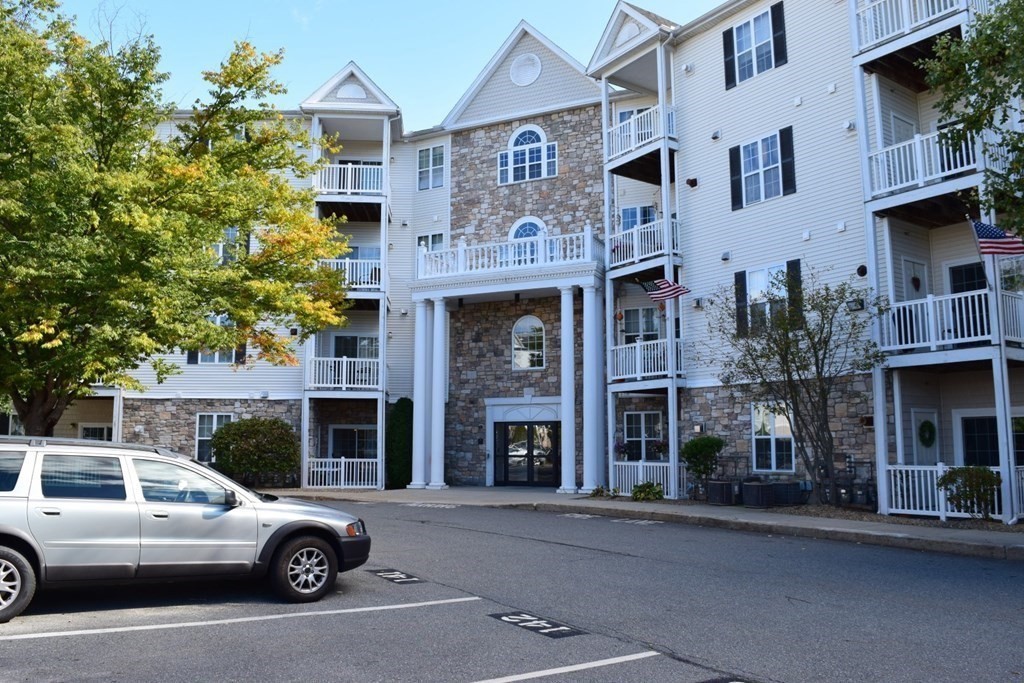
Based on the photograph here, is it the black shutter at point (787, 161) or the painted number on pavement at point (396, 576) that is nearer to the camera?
the painted number on pavement at point (396, 576)

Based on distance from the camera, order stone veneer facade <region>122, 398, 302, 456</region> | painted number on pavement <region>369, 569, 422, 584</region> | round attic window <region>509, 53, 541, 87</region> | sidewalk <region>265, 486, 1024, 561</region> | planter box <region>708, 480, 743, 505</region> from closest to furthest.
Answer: painted number on pavement <region>369, 569, 422, 584</region> < sidewalk <region>265, 486, 1024, 561</region> < planter box <region>708, 480, 743, 505</region> < stone veneer facade <region>122, 398, 302, 456</region> < round attic window <region>509, 53, 541, 87</region>

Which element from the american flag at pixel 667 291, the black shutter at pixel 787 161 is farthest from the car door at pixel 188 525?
the black shutter at pixel 787 161

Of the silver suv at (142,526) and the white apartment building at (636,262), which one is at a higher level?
the white apartment building at (636,262)

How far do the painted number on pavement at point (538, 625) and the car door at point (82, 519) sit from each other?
11.3 feet

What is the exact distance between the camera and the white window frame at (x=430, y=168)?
1136 inches

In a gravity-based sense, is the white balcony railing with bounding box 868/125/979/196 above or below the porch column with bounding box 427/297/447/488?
above

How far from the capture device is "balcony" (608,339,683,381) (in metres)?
21.8

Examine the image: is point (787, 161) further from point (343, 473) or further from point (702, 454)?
point (343, 473)

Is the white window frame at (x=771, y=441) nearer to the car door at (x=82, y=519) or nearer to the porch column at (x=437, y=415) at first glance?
the porch column at (x=437, y=415)

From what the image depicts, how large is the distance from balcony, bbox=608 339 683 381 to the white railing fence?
790 cm

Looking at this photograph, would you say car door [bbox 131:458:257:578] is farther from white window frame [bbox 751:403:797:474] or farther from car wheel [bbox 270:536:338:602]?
white window frame [bbox 751:403:797:474]

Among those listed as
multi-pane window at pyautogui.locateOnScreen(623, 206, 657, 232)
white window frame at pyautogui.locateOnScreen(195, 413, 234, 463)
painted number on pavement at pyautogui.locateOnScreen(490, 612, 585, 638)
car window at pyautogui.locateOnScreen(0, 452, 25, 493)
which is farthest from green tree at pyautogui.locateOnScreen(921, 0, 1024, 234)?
white window frame at pyautogui.locateOnScreen(195, 413, 234, 463)

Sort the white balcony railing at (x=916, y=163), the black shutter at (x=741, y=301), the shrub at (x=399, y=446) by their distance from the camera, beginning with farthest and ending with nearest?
the shrub at (x=399, y=446), the black shutter at (x=741, y=301), the white balcony railing at (x=916, y=163)

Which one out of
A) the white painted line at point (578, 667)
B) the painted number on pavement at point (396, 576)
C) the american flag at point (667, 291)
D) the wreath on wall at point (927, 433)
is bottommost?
the white painted line at point (578, 667)
